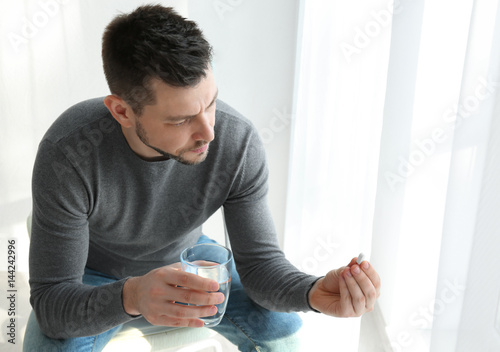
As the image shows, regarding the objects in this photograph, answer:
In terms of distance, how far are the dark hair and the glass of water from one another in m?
0.32

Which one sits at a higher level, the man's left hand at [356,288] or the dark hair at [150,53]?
the dark hair at [150,53]

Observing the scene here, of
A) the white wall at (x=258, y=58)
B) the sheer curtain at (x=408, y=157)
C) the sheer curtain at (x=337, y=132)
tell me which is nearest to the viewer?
the sheer curtain at (x=408, y=157)

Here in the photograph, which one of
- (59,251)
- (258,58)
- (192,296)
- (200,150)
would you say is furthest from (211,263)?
(258,58)

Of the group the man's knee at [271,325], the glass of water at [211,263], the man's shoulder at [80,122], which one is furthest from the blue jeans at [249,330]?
the man's shoulder at [80,122]

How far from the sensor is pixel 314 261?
193cm

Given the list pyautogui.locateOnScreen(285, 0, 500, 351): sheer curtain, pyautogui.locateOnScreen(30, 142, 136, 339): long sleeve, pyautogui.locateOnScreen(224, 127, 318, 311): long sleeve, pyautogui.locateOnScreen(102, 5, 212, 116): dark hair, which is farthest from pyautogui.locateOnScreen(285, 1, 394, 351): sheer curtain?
pyautogui.locateOnScreen(30, 142, 136, 339): long sleeve

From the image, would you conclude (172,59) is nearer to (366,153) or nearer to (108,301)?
(108,301)

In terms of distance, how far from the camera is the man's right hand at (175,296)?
993mm

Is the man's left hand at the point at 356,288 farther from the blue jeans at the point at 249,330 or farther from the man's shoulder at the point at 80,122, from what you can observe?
the man's shoulder at the point at 80,122

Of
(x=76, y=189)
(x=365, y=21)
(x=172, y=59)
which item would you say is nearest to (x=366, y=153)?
(x=365, y=21)

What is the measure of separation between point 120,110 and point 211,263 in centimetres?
39

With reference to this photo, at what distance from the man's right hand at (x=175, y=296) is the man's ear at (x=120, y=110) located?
1.13ft

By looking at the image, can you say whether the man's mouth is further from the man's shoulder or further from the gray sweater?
the man's shoulder

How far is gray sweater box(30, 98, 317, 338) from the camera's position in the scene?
3.85 feet
